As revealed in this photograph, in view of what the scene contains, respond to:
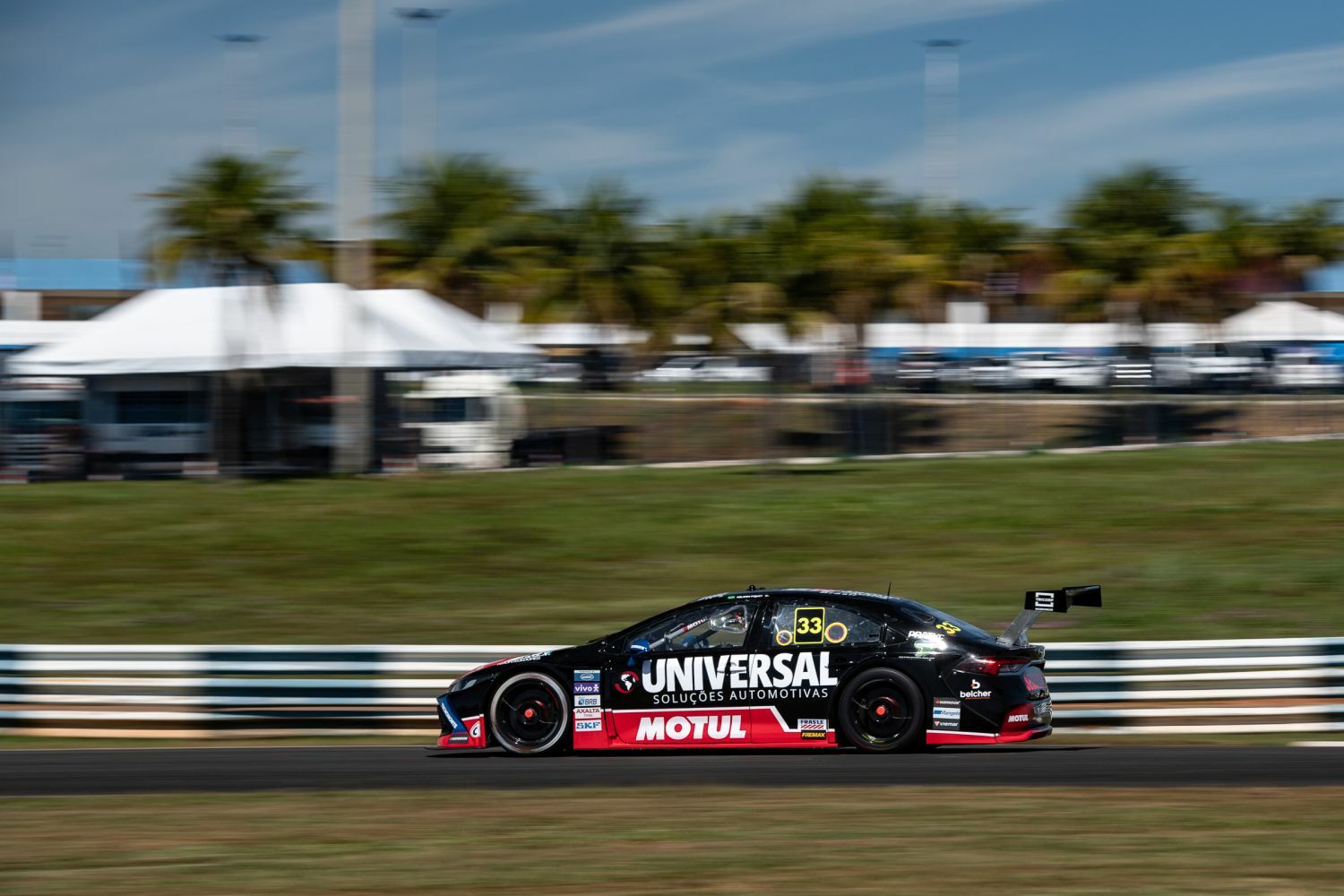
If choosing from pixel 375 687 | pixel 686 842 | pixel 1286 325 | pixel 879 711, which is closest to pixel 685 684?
pixel 879 711

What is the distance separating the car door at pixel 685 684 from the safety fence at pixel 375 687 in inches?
56.7

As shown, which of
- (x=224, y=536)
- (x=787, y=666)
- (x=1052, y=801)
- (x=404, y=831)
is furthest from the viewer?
(x=224, y=536)

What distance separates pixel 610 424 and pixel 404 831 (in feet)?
81.6

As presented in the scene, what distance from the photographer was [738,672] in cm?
1011

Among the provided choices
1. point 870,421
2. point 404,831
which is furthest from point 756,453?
point 404,831

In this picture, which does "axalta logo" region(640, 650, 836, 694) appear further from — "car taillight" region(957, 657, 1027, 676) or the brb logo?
"car taillight" region(957, 657, 1027, 676)

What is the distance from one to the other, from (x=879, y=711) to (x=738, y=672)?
0.95m

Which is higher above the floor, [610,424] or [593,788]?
[610,424]

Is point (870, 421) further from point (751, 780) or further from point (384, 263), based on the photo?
point (751, 780)

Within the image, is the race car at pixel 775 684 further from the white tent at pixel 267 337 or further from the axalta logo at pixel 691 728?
the white tent at pixel 267 337

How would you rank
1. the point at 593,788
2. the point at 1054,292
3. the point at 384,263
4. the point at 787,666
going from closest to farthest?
the point at 593,788 → the point at 787,666 → the point at 1054,292 → the point at 384,263

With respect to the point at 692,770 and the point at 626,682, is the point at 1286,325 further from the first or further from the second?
the point at 692,770

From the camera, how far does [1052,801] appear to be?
26.6 feet

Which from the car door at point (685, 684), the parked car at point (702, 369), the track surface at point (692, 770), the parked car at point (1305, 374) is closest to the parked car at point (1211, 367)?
the parked car at point (1305, 374)
